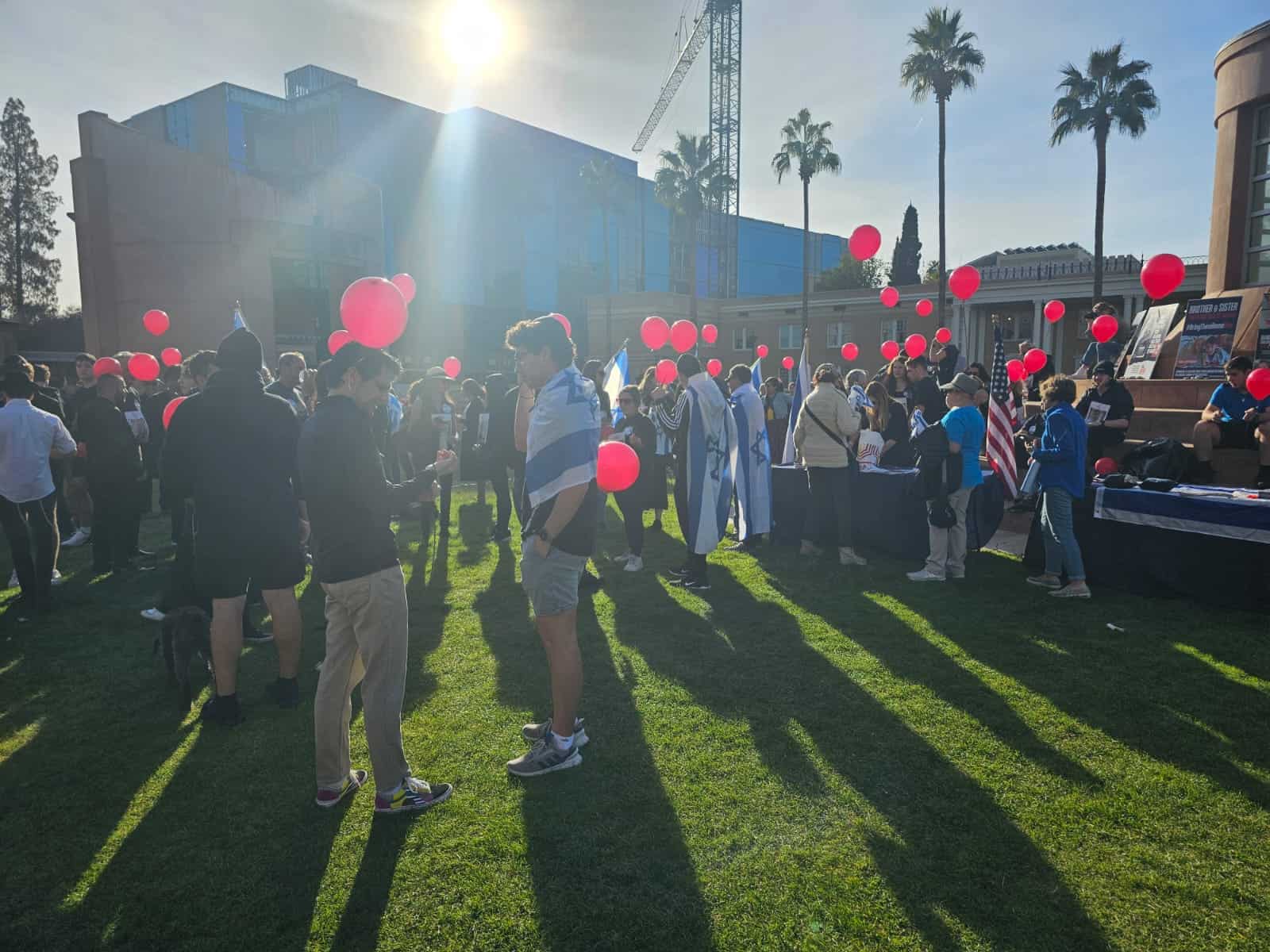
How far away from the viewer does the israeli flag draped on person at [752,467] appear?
7723 millimetres

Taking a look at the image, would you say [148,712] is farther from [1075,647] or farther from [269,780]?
[1075,647]

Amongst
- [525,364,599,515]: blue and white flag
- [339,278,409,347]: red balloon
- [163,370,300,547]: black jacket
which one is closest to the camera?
[525,364,599,515]: blue and white flag

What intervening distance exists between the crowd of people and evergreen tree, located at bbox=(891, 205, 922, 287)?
52323 millimetres

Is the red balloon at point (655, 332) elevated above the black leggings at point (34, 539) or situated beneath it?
elevated above

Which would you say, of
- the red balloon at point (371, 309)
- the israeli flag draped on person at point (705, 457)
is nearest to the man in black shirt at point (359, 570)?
the red balloon at point (371, 309)

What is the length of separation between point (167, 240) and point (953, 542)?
31.0 meters

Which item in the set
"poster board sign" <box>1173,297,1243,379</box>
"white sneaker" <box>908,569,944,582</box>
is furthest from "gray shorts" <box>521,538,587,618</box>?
"poster board sign" <box>1173,297,1243,379</box>

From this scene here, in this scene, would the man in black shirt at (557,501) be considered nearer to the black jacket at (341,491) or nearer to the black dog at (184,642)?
the black jacket at (341,491)

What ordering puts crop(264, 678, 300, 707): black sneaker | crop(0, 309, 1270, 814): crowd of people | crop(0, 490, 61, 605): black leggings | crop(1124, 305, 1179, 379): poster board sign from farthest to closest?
crop(1124, 305, 1179, 379): poster board sign, crop(0, 490, 61, 605): black leggings, crop(264, 678, 300, 707): black sneaker, crop(0, 309, 1270, 814): crowd of people

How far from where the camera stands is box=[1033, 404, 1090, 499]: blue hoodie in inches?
235

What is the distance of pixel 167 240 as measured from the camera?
27.0 metres

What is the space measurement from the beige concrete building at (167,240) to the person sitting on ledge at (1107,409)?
29794 millimetres

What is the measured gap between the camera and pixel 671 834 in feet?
10.0

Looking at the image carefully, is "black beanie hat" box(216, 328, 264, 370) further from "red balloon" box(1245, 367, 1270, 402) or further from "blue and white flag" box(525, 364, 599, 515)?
"red balloon" box(1245, 367, 1270, 402)
